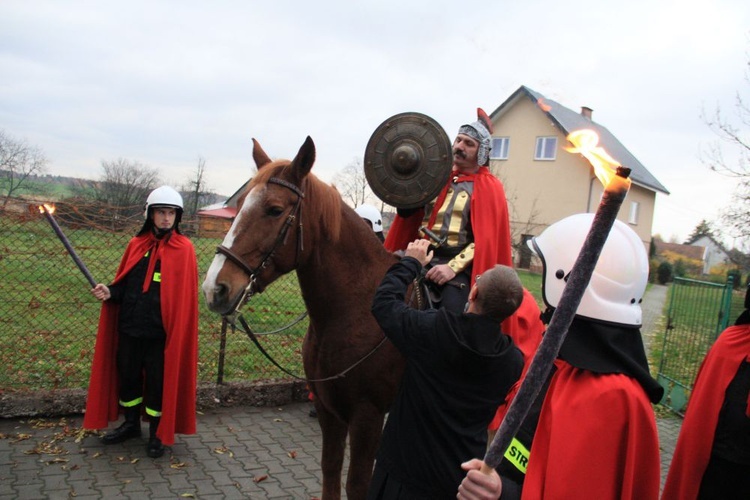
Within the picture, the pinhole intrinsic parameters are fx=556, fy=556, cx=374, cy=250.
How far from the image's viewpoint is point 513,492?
1.87 m

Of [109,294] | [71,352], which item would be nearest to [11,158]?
[71,352]

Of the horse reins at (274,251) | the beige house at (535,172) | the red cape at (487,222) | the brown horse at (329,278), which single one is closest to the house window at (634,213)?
the beige house at (535,172)

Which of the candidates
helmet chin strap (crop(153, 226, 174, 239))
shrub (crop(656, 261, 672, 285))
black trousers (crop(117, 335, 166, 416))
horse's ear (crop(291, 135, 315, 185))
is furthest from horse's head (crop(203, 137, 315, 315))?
shrub (crop(656, 261, 672, 285))

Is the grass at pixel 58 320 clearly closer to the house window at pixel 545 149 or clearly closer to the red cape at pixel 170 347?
the red cape at pixel 170 347

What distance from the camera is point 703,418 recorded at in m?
2.71

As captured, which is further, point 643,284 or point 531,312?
point 531,312

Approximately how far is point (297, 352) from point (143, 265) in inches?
153

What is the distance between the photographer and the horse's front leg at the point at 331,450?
12.0ft

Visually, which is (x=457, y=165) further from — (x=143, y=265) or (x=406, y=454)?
(x=143, y=265)

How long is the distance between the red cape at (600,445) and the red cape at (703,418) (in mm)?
1129

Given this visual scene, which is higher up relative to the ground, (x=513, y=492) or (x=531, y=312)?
(x=531, y=312)

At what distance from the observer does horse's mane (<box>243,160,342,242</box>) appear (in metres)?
3.35

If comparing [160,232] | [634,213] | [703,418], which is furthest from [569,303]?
[634,213]

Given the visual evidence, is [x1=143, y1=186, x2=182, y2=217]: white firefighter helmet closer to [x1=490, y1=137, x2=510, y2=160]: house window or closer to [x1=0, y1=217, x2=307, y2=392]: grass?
[x1=0, y1=217, x2=307, y2=392]: grass
